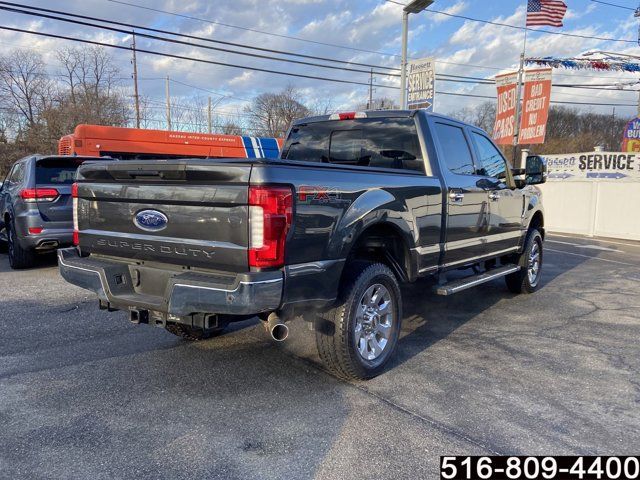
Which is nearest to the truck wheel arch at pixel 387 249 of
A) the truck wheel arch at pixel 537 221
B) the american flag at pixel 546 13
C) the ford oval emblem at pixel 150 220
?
the ford oval emblem at pixel 150 220

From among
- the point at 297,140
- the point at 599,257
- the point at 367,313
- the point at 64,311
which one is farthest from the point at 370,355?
the point at 599,257

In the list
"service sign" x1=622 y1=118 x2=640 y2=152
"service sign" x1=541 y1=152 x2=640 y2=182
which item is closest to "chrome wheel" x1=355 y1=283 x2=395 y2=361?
"service sign" x1=541 y1=152 x2=640 y2=182

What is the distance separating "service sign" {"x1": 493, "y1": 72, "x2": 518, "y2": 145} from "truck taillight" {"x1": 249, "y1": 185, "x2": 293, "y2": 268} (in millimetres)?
18734

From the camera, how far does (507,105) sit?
64.5 feet

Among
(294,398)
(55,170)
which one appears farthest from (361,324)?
(55,170)

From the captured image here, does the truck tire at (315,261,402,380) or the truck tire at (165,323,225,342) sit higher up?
the truck tire at (315,261,402,380)

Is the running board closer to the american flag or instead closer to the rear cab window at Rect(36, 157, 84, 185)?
the rear cab window at Rect(36, 157, 84, 185)

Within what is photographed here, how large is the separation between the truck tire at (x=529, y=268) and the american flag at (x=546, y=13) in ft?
49.9

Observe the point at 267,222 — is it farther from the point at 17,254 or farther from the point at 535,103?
the point at 535,103

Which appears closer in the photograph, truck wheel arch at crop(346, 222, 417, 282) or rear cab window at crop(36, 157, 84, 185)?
truck wheel arch at crop(346, 222, 417, 282)

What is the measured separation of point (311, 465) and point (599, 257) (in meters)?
10.5

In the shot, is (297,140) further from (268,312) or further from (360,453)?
(360,453)

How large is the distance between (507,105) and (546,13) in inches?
141

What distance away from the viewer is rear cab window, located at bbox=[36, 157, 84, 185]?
25.0 feet
